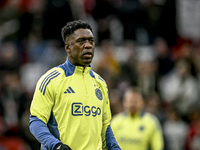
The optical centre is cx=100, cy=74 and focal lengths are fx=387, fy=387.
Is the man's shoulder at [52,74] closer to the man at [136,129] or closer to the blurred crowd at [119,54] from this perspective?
the man at [136,129]

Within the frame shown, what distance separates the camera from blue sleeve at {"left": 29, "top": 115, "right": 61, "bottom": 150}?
3666 mm

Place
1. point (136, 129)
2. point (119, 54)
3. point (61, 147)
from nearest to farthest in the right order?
point (61, 147)
point (136, 129)
point (119, 54)

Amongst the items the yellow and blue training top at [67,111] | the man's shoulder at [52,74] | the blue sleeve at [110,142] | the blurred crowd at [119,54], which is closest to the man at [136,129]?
the blurred crowd at [119,54]

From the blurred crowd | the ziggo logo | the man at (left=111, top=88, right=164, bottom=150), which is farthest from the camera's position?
the blurred crowd

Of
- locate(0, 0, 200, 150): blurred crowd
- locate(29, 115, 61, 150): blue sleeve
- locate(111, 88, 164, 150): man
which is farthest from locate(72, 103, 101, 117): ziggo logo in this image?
locate(0, 0, 200, 150): blurred crowd

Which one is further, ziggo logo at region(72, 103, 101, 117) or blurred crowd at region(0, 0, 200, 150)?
blurred crowd at region(0, 0, 200, 150)

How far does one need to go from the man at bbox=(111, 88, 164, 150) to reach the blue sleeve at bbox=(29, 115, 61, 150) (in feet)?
12.2

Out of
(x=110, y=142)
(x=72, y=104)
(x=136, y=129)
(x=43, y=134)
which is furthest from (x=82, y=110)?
(x=136, y=129)

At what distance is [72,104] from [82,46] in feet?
2.08

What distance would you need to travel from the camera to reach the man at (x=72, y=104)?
386cm

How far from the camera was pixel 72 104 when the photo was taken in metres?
3.97

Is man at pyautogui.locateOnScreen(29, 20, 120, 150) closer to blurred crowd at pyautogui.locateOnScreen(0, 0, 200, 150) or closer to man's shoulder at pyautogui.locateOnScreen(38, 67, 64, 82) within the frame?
man's shoulder at pyautogui.locateOnScreen(38, 67, 64, 82)

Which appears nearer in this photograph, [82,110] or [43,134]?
[43,134]

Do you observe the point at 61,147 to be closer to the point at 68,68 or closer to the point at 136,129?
the point at 68,68
